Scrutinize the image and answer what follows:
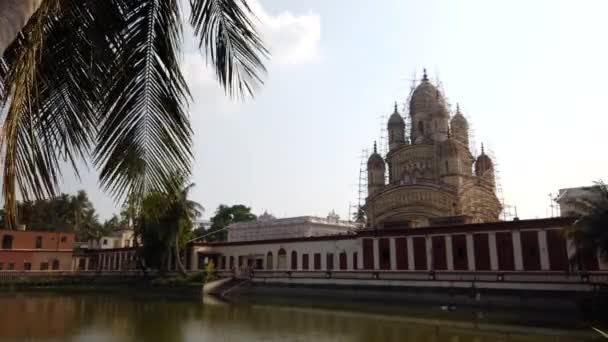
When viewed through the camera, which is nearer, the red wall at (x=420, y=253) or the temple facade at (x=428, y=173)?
the red wall at (x=420, y=253)

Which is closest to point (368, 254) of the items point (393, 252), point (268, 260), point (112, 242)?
point (393, 252)

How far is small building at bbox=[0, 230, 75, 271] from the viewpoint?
162 ft

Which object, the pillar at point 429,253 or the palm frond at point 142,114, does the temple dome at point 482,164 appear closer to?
the pillar at point 429,253

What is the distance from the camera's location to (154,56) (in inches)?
198

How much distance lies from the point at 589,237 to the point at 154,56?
19196 millimetres

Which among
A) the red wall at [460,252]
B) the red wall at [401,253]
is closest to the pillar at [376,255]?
the red wall at [401,253]

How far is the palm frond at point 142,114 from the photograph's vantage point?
4.81 meters

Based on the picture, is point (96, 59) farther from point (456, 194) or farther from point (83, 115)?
point (456, 194)

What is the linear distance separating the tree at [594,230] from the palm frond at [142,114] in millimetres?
18689

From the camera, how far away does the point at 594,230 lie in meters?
19.1

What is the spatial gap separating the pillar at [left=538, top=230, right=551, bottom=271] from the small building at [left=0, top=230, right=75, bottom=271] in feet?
146

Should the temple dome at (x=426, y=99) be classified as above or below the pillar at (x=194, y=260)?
above

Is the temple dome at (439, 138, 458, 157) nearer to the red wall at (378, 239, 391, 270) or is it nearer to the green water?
the red wall at (378, 239, 391, 270)

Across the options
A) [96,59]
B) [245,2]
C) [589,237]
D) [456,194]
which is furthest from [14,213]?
[456,194]
